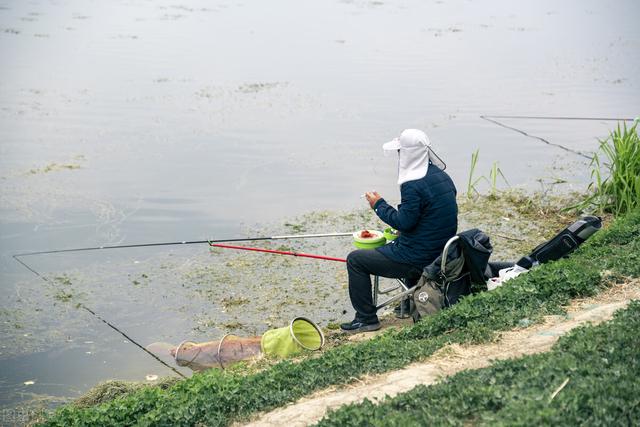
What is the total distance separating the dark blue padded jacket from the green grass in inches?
70.3

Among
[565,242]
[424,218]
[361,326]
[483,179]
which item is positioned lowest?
[483,179]

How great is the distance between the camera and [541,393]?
3.88 metres

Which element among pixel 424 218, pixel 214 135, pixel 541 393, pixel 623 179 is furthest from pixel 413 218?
pixel 214 135

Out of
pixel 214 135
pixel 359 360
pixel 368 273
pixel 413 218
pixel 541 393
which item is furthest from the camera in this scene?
pixel 214 135

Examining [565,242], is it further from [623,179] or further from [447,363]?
[623,179]

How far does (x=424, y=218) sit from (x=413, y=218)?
9cm

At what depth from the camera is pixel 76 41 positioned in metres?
19.2

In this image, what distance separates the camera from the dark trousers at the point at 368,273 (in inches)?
254

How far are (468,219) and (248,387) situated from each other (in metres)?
5.21

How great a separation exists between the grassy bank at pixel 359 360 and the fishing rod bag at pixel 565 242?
280 mm

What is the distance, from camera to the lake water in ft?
25.0

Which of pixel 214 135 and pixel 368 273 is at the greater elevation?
pixel 368 273

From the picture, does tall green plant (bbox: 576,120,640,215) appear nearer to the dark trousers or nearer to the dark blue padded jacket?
the dark blue padded jacket

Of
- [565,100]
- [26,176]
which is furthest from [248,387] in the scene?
[565,100]
